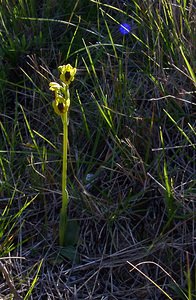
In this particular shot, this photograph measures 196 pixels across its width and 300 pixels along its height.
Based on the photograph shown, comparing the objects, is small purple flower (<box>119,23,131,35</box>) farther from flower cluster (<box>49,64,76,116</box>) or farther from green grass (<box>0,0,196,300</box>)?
flower cluster (<box>49,64,76,116</box>)

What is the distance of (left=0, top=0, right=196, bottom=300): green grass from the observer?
5.10 feet

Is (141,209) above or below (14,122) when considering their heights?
below

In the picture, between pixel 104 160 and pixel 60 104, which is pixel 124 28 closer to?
pixel 104 160

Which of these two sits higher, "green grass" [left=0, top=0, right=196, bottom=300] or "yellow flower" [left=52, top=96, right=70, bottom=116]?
"yellow flower" [left=52, top=96, right=70, bottom=116]

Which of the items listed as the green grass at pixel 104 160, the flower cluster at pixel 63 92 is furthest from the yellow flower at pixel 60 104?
the green grass at pixel 104 160

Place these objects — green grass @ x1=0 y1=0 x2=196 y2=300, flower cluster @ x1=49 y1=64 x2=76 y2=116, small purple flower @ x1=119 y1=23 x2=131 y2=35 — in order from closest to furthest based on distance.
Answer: flower cluster @ x1=49 y1=64 x2=76 y2=116
green grass @ x1=0 y1=0 x2=196 y2=300
small purple flower @ x1=119 y1=23 x2=131 y2=35

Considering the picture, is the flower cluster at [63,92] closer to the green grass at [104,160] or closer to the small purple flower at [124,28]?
the green grass at [104,160]

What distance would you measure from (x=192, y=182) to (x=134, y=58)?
1.57 feet

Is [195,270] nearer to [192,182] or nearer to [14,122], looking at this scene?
[192,182]

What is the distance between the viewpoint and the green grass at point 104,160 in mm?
1555

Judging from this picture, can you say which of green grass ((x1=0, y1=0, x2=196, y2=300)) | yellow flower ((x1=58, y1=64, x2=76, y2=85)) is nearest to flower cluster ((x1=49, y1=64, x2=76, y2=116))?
yellow flower ((x1=58, y1=64, x2=76, y2=85))

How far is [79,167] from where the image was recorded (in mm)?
1727

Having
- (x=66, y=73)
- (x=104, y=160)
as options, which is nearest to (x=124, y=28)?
(x=104, y=160)

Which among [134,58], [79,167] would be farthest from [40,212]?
[134,58]
